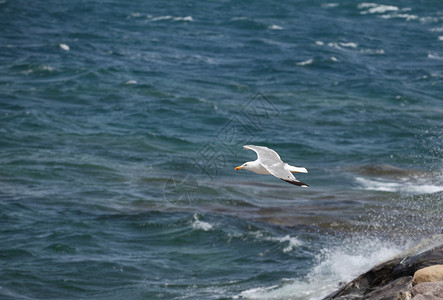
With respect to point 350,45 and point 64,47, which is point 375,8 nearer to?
point 350,45

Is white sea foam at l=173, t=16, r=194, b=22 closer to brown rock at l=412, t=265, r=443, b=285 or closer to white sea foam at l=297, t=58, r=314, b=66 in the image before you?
white sea foam at l=297, t=58, r=314, b=66

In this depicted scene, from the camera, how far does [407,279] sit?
11.3 meters

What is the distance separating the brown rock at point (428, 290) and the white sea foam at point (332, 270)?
545 cm

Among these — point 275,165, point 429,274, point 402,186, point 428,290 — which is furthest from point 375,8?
point 428,290

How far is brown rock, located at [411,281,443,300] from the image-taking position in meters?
10.2

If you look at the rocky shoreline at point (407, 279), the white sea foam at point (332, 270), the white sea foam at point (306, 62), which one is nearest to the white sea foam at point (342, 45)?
the white sea foam at point (306, 62)

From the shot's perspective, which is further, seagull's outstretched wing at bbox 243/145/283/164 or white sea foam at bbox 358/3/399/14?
white sea foam at bbox 358/3/399/14

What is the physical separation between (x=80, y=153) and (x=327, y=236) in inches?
507

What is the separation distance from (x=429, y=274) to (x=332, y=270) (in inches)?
284

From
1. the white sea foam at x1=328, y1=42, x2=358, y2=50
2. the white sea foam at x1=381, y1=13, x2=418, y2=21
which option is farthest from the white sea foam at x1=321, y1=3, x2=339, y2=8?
the white sea foam at x1=328, y1=42, x2=358, y2=50

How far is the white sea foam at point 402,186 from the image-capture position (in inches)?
984

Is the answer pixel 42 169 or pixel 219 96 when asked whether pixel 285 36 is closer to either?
pixel 219 96

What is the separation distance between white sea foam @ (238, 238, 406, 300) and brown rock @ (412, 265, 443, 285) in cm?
502

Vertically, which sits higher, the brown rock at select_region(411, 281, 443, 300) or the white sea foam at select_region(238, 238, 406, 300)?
the brown rock at select_region(411, 281, 443, 300)
